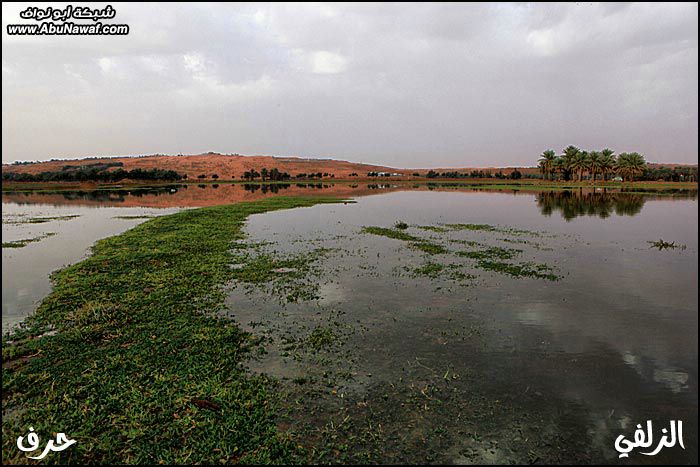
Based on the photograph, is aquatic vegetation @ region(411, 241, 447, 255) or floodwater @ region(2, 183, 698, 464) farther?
aquatic vegetation @ region(411, 241, 447, 255)

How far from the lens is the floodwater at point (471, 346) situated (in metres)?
8.18

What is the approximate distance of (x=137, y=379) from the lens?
999 centimetres

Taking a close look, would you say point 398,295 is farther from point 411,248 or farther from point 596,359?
point 411,248

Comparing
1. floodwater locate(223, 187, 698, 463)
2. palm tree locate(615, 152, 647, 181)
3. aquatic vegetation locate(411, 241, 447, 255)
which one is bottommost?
floodwater locate(223, 187, 698, 463)

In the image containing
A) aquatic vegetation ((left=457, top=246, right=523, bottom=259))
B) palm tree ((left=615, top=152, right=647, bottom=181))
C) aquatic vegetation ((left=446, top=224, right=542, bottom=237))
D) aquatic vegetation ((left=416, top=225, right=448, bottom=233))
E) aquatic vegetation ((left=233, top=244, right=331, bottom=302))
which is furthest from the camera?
palm tree ((left=615, top=152, right=647, bottom=181))

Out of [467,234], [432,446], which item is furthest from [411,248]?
[432,446]

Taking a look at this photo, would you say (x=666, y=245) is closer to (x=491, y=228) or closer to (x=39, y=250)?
(x=491, y=228)

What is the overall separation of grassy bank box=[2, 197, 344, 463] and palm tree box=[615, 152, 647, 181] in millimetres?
153221

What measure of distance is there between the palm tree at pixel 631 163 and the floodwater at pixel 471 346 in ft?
411

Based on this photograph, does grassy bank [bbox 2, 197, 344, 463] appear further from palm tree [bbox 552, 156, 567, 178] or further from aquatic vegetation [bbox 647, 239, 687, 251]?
palm tree [bbox 552, 156, 567, 178]

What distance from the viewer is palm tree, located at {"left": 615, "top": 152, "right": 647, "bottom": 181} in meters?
127

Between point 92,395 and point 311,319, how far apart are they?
24.0 ft

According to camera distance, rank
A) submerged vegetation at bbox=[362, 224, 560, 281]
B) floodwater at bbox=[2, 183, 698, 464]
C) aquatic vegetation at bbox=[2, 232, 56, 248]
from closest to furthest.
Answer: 1. floodwater at bbox=[2, 183, 698, 464]
2. submerged vegetation at bbox=[362, 224, 560, 281]
3. aquatic vegetation at bbox=[2, 232, 56, 248]

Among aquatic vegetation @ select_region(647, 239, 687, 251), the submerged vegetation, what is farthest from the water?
aquatic vegetation @ select_region(647, 239, 687, 251)
